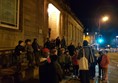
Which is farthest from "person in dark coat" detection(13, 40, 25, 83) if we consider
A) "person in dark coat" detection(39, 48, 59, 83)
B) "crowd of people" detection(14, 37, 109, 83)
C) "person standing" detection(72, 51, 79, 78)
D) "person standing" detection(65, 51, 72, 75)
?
"person in dark coat" detection(39, 48, 59, 83)

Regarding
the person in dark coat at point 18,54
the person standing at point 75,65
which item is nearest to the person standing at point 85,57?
the person in dark coat at point 18,54

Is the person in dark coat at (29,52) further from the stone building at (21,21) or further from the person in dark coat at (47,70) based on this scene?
the person in dark coat at (47,70)

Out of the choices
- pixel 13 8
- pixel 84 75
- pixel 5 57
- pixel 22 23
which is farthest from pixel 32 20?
pixel 84 75

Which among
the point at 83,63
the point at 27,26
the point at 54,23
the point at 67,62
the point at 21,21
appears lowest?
the point at 67,62

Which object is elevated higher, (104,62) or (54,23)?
(54,23)

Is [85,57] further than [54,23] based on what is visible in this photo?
No

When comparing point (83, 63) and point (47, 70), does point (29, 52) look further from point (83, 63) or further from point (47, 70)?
point (47, 70)

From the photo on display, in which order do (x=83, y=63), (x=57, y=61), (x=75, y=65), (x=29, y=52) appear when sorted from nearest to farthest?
(x=57, y=61) → (x=83, y=63) → (x=29, y=52) → (x=75, y=65)

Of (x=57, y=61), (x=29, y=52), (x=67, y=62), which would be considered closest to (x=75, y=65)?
(x=67, y=62)

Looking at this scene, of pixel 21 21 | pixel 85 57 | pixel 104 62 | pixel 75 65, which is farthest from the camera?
pixel 75 65

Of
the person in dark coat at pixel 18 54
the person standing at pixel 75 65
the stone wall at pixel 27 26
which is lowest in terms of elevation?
the person standing at pixel 75 65

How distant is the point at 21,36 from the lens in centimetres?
1357

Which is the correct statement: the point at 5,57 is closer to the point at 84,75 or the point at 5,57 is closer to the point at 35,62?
the point at 35,62

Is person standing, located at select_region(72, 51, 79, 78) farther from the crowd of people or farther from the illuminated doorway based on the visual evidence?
the illuminated doorway
